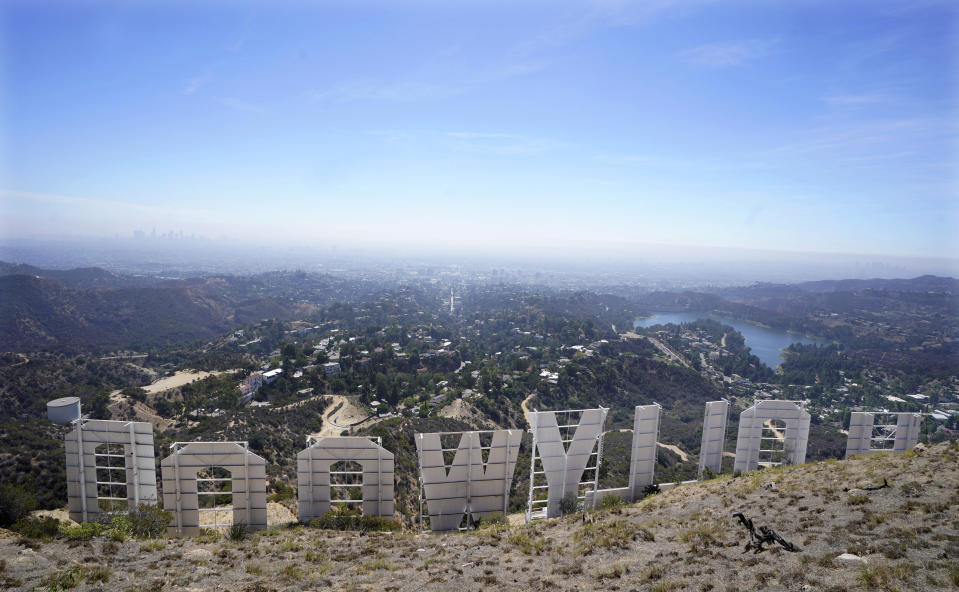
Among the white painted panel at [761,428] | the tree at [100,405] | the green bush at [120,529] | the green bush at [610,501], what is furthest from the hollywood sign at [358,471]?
the tree at [100,405]

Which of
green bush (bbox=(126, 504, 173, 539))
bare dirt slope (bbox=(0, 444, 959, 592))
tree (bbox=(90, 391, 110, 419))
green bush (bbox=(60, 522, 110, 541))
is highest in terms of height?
bare dirt slope (bbox=(0, 444, 959, 592))

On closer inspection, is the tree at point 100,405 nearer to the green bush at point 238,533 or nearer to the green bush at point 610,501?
the green bush at point 238,533

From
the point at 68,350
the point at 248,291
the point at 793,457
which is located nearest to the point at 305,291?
the point at 248,291

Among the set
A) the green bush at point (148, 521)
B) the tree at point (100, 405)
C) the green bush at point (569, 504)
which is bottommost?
the tree at point (100, 405)

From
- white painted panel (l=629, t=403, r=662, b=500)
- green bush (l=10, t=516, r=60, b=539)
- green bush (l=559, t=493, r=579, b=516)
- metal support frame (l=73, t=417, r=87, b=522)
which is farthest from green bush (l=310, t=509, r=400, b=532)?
white painted panel (l=629, t=403, r=662, b=500)

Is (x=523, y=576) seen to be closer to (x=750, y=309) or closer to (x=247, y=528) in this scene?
(x=247, y=528)

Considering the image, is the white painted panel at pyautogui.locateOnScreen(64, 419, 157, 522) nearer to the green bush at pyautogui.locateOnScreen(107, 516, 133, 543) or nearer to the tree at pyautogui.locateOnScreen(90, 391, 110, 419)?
the green bush at pyautogui.locateOnScreen(107, 516, 133, 543)
